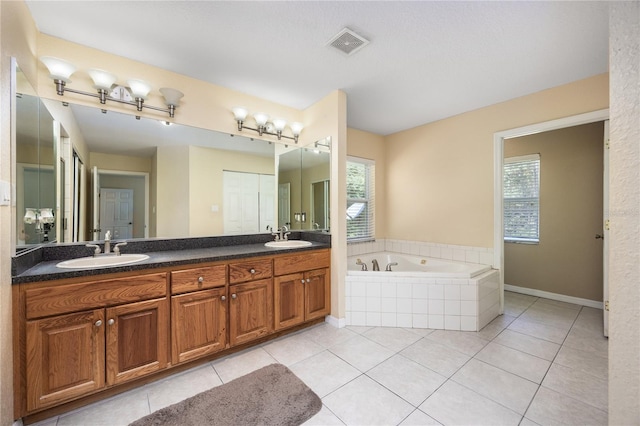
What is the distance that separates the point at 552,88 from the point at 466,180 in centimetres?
121

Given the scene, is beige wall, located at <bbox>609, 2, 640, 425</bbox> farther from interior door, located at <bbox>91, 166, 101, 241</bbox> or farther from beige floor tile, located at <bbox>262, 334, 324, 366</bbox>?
interior door, located at <bbox>91, 166, 101, 241</bbox>

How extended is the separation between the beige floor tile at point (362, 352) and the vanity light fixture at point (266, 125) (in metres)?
2.26

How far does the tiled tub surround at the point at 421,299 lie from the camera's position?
2654mm

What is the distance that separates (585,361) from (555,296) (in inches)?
71.6

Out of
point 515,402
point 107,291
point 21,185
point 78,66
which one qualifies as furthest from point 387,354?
point 78,66

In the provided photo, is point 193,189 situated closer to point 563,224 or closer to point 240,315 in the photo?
point 240,315

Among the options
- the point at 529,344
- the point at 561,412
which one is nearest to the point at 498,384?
the point at 561,412

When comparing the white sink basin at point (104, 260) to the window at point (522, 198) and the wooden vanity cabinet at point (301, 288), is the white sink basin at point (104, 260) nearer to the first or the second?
the wooden vanity cabinet at point (301, 288)

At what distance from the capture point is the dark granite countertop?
4.82ft

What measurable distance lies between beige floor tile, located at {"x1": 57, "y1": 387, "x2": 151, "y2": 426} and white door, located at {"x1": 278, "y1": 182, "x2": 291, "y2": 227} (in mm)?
1902

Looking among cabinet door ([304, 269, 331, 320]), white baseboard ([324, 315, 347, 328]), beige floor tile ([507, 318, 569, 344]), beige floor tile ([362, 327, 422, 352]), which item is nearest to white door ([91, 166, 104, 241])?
cabinet door ([304, 269, 331, 320])

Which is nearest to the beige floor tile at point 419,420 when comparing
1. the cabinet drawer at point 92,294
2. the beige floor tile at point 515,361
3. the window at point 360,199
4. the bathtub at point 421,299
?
the beige floor tile at point 515,361

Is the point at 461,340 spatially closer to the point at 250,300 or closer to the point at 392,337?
the point at 392,337

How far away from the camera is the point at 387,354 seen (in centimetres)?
221
